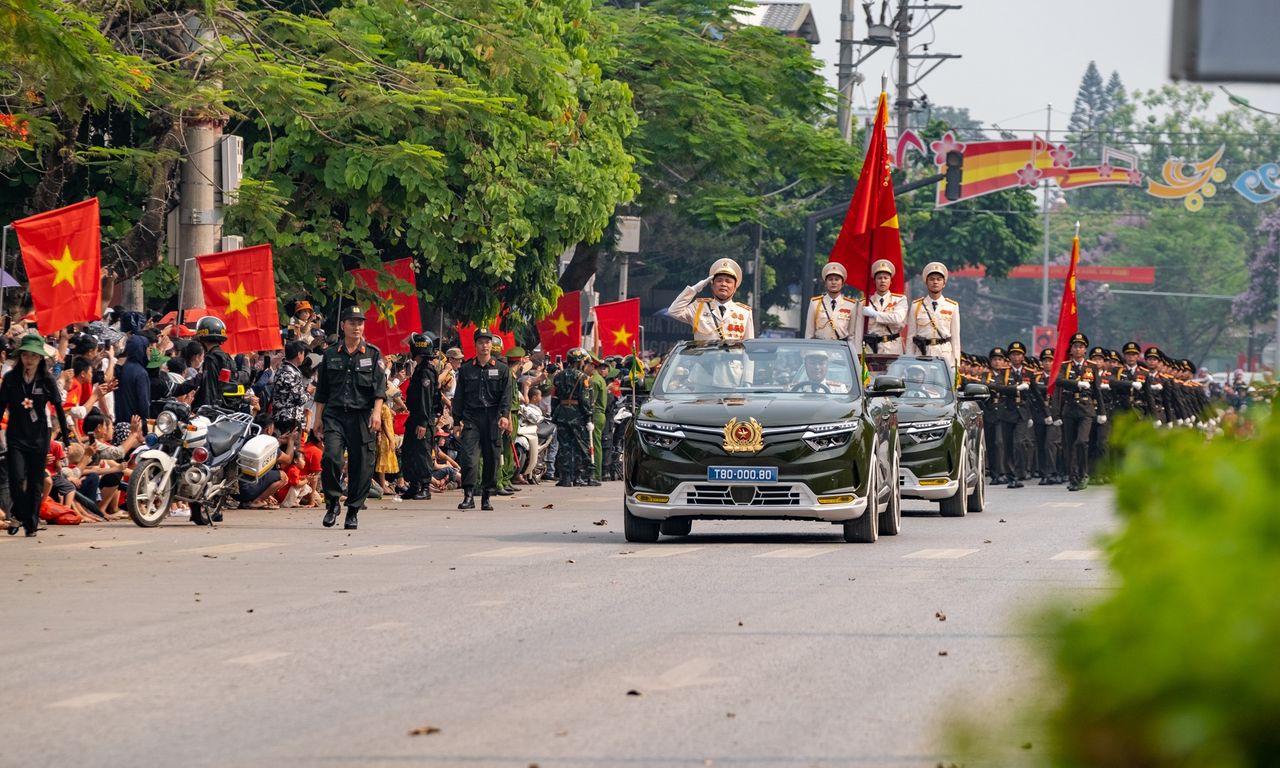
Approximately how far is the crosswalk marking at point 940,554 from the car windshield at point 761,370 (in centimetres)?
144

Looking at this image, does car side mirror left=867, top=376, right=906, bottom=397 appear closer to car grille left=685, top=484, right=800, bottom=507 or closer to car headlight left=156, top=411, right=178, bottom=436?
car grille left=685, top=484, right=800, bottom=507

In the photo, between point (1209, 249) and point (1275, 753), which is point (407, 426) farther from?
point (1209, 249)

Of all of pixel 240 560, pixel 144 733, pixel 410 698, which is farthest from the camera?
pixel 240 560

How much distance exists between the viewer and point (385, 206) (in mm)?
30141

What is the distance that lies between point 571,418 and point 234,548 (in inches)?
583

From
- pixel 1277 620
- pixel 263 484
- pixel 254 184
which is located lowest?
pixel 263 484

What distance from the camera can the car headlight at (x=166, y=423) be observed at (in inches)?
798

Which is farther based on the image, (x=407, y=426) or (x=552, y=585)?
(x=407, y=426)

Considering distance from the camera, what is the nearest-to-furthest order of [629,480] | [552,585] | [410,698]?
[410,698], [552,585], [629,480]

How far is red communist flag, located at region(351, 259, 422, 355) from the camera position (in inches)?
1193

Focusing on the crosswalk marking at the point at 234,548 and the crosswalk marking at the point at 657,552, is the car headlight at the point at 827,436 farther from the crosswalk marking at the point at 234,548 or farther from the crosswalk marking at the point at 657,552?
the crosswalk marking at the point at 234,548

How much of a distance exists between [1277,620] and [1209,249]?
5302 inches

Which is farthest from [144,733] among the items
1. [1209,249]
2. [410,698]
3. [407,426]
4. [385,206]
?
[1209,249]

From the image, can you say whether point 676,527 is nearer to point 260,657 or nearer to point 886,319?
point 886,319
